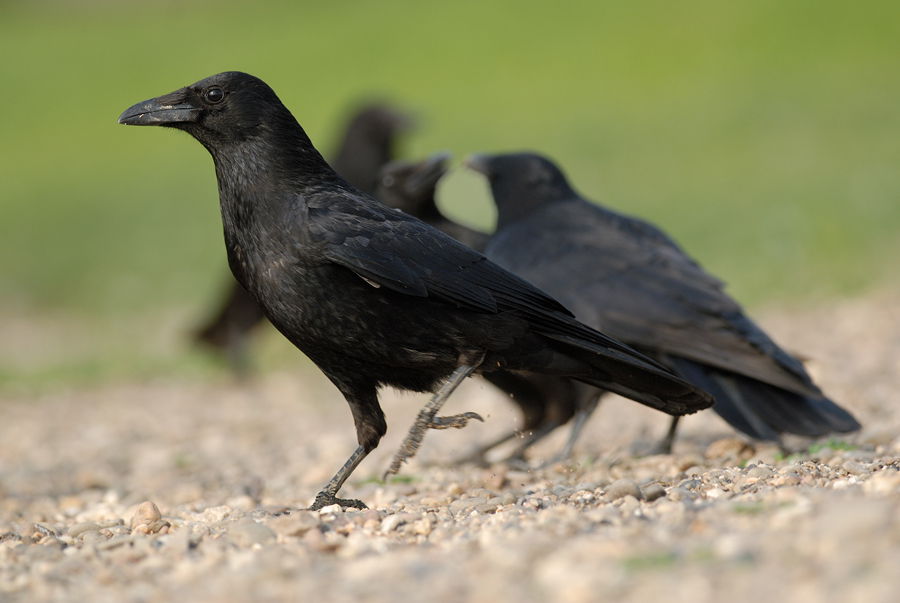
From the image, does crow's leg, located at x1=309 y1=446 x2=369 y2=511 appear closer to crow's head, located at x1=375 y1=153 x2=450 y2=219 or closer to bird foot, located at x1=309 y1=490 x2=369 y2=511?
bird foot, located at x1=309 y1=490 x2=369 y2=511

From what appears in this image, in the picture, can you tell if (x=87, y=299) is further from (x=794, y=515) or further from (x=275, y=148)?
(x=794, y=515)

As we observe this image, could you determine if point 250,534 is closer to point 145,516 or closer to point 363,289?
point 145,516

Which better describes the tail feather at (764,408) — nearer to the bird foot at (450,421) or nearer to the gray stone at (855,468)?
the gray stone at (855,468)

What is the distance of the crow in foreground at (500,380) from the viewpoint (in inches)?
212

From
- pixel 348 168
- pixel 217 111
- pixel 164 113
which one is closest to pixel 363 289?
pixel 217 111

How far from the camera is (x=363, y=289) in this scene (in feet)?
12.2

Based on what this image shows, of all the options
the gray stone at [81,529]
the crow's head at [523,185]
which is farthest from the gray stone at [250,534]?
the crow's head at [523,185]

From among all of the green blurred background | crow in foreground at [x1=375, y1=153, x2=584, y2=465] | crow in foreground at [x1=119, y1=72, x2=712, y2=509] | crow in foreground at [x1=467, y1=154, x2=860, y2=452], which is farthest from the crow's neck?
the green blurred background

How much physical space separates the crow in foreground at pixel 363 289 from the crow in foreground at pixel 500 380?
0.72 metres

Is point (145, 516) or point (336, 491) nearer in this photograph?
point (145, 516)

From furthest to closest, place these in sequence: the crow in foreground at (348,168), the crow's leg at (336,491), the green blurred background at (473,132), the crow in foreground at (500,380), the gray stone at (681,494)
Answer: the green blurred background at (473,132)
the crow in foreground at (348,168)
the crow in foreground at (500,380)
the crow's leg at (336,491)
the gray stone at (681,494)

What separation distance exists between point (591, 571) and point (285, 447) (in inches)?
183

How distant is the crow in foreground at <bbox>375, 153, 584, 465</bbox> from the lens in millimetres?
5383

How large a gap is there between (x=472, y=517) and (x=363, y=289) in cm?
96
